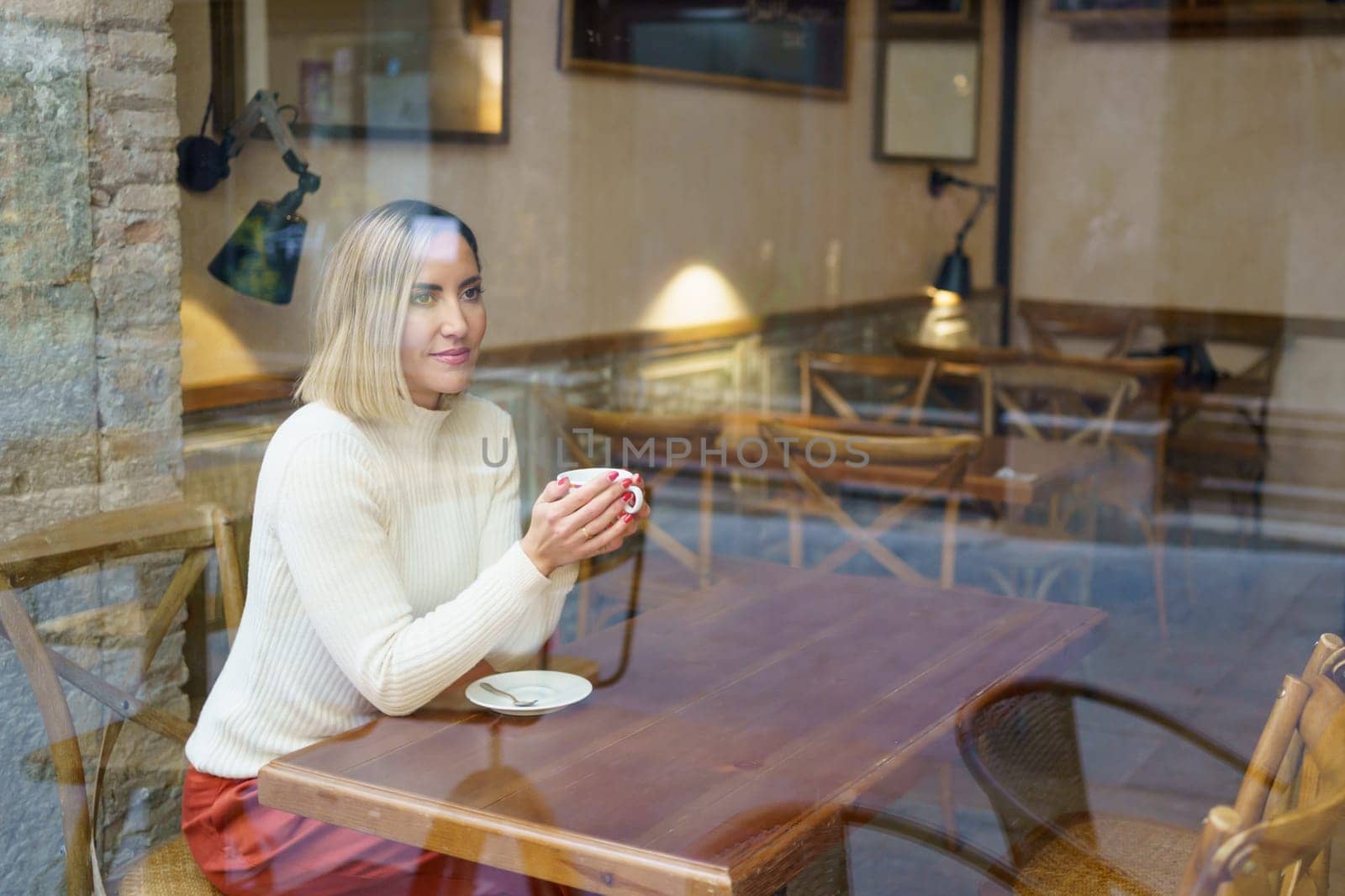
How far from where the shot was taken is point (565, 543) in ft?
5.16

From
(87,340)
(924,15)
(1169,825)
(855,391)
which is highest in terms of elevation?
(924,15)

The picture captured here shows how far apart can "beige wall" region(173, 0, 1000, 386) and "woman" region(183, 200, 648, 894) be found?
1.68 ft

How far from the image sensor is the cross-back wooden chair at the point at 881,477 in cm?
292

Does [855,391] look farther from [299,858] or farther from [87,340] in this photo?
[299,858]

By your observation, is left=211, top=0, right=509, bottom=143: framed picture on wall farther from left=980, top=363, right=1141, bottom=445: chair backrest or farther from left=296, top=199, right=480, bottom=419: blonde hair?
left=980, top=363, right=1141, bottom=445: chair backrest

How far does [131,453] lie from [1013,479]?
1.86 m

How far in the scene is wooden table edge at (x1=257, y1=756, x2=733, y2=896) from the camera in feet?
4.11

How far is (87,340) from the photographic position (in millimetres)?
2178

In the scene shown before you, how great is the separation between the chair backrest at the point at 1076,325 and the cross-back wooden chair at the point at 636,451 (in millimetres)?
1033

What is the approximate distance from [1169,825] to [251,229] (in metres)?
1.75

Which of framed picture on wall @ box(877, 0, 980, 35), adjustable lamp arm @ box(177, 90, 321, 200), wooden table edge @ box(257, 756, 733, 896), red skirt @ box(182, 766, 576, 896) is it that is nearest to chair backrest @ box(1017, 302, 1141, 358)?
framed picture on wall @ box(877, 0, 980, 35)

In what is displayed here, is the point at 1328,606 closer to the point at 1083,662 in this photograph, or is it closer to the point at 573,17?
the point at 1083,662

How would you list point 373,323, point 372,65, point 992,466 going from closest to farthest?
point 373,323 < point 372,65 < point 992,466

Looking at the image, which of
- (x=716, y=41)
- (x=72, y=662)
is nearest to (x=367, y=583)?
(x=72, y=662)
